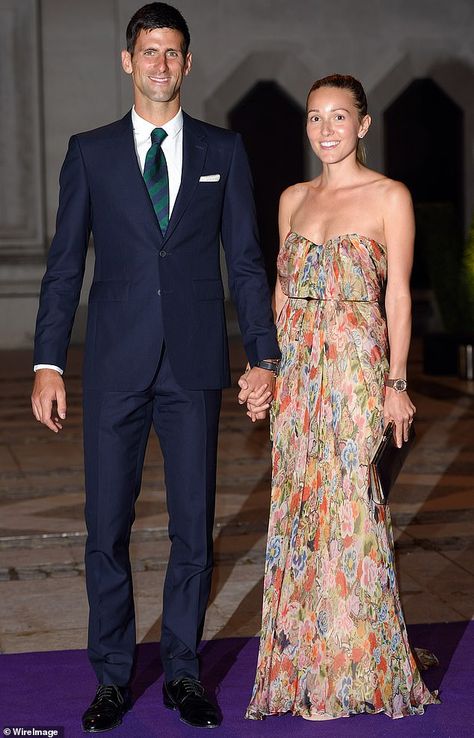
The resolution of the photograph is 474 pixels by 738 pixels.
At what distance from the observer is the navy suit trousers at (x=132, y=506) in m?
3.55

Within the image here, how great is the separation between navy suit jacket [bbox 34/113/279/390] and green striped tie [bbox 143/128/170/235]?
0.03 m

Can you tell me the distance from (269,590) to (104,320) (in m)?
0.91

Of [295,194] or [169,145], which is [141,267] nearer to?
[169,145]

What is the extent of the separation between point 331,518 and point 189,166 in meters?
1.06

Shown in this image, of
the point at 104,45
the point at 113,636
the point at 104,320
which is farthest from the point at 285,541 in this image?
the point at 104,45

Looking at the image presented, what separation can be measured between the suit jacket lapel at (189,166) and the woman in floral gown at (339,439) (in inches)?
13.3

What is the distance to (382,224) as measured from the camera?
363 centimetres

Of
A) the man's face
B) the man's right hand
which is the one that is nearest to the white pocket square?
the man's face

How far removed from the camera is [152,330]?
139 inches

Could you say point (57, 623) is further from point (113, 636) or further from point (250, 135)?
point (250, 135)

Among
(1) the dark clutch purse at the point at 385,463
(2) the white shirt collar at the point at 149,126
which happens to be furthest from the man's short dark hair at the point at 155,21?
(1) the dark clutch purse at the point at 385,463

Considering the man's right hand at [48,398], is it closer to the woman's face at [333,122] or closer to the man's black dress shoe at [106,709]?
the man's black dress shoe at [106,709]

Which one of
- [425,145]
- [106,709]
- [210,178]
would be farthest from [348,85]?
[425,145]

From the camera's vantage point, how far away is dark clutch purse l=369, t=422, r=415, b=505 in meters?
3.62
